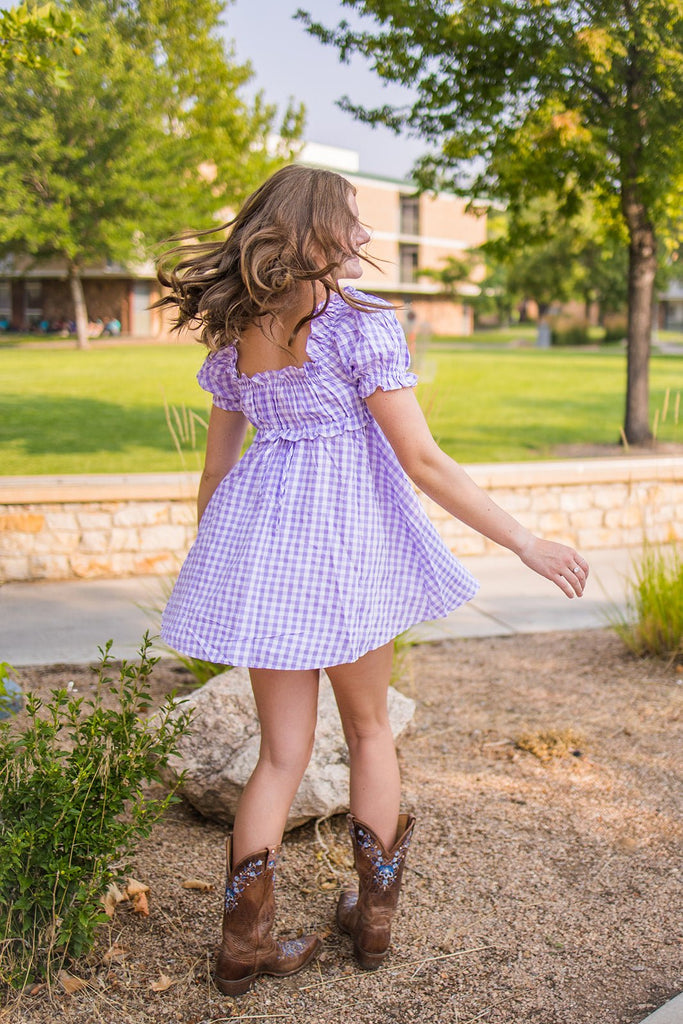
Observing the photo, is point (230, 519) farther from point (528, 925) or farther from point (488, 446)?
point (488, 446)

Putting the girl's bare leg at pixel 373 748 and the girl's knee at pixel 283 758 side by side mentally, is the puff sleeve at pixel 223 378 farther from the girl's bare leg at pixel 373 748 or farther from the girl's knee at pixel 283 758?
the girl's knee at pixel 283 758

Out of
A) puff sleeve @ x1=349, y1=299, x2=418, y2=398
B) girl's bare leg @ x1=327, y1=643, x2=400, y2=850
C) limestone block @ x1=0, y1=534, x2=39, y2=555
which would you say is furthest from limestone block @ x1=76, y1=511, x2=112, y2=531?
puff sleeve @ x1=349, y1=299, x2=418, y2=398

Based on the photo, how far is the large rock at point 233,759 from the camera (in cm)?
296

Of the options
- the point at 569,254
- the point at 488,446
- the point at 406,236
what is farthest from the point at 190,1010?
the point at 406,236

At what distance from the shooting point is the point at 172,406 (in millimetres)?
4695

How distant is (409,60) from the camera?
827 centimetres

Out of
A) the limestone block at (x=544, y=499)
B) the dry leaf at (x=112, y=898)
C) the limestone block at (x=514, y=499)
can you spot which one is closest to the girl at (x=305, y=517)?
the dry leaf at (x=112, y=898)

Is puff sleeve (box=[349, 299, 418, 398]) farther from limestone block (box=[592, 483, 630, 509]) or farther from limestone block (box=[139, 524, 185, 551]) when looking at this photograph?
limestone block (box=[592, 483, 630, 509])

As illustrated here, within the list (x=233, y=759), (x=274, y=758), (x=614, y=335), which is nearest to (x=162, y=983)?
(x=274, y=758)

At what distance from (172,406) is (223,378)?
256 cm

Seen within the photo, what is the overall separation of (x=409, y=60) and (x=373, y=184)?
49.1 meters

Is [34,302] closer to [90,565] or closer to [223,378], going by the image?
[90,565]

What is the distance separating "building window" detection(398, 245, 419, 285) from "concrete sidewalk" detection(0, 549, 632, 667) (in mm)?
55348

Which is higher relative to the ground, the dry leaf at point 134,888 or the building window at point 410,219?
the building window at point 410,219
